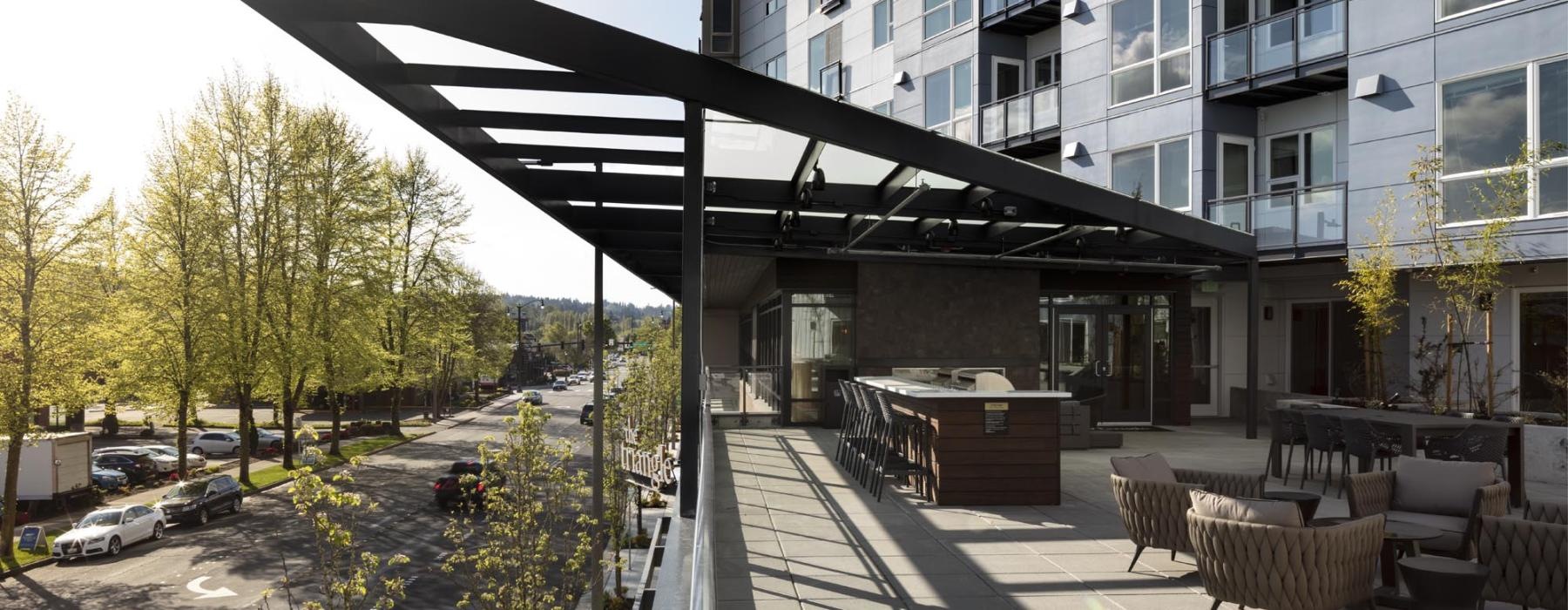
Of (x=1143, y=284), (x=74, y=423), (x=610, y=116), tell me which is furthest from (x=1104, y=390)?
(x=74, y=423)

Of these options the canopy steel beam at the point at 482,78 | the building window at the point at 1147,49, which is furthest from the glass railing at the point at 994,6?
the canopy steel beam at the point at 482,78

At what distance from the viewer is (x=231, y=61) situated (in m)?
26.5

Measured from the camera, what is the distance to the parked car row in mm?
18969

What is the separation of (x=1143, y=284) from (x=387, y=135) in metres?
28.1

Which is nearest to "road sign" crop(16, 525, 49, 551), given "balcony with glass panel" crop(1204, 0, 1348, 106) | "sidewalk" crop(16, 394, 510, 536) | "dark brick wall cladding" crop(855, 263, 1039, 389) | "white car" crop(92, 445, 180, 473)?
"sidewalk" crop(16, 394, 510, 536)

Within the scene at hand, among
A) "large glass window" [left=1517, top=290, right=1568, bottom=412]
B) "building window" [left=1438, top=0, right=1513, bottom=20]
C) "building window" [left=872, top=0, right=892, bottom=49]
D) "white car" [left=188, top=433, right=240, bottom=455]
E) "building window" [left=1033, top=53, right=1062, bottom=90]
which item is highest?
"building window" [left=872, top=0, right=892, bottom=49]

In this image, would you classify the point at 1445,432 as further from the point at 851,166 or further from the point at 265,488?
the point at 265,488

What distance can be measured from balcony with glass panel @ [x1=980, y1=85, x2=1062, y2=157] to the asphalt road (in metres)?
13.2

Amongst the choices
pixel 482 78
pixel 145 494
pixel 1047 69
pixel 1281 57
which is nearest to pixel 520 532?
pixel 482 78

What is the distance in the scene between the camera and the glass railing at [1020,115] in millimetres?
20125

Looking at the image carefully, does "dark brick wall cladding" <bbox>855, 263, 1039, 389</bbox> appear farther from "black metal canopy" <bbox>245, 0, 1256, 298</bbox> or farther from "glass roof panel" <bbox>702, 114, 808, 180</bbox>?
"glass roof panel" <bbox>702, 114, 808, 180</bbox>

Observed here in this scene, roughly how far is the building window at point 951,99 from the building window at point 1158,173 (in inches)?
161

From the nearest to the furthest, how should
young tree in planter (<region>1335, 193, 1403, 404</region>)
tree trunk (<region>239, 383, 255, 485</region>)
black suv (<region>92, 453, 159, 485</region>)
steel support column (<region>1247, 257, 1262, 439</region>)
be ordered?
1. young tree in planter (<region>1335, 193, 1403, 404</region>)
2. steel support column (<region>1247, 257, 1262, 439</region>)
3. tree trunk (<region>239, 383, 255, 485</region>)
4. black suv (<region>92, 453, 159, 485</region>)

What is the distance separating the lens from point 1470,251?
38.4ft
